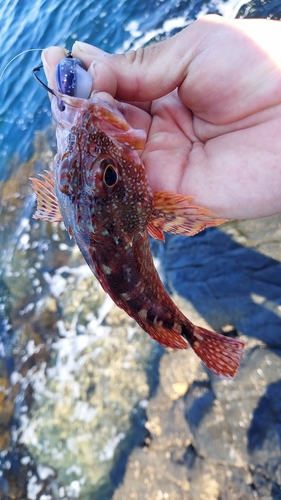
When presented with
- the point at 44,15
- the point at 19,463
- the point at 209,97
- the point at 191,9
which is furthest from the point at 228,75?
the point at 44,15

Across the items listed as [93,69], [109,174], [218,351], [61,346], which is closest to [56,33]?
[61,346]

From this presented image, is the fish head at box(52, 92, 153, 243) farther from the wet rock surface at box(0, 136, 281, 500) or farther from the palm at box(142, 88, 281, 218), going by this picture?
the wet rock surface at box(0, 136, 281, 500)

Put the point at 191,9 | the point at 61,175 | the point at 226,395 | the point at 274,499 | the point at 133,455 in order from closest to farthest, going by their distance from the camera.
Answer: the point at 61,175 → the point at 274,499 → the point at 226,395 → the point at 133,455 → the point at 191,9

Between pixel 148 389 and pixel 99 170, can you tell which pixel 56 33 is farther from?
pixel 99 170

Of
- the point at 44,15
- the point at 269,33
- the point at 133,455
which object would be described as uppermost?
the point at 269,33

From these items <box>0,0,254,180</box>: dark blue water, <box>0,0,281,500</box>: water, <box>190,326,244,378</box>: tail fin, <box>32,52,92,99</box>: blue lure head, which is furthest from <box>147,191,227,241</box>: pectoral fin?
<box>0,0,254,180</box>: dark blue water

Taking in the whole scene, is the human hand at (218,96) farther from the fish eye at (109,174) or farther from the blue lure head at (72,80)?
the fish eye at (109,174)

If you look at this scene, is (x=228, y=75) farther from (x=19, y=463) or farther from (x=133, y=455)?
(x=19, y=463)
